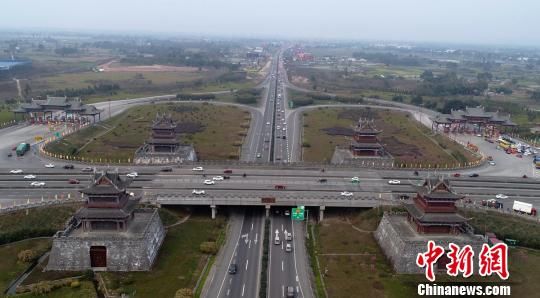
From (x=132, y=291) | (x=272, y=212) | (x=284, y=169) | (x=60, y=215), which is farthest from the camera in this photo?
(x=284, y=169)

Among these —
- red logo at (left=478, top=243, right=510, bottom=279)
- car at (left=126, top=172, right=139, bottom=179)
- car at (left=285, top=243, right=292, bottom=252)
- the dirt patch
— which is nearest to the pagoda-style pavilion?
Result: red logo at (left=478, top=243, right=510, bottom=279)

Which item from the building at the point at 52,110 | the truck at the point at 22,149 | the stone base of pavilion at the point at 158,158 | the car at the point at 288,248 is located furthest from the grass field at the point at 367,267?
the building at the point at 52,110

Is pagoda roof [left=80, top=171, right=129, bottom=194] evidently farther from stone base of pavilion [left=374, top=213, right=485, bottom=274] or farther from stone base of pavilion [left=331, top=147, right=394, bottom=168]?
stone base of pavilion [left=331, top=147, right=394, bottom=168]

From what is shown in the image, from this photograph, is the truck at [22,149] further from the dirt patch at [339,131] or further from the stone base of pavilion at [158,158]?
the dirt patch at [339,131]

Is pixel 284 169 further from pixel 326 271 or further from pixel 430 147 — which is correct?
pixel 430 147

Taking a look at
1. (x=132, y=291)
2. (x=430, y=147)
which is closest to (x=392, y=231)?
(x=132, y=291)

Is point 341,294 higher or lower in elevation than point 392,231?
lower
